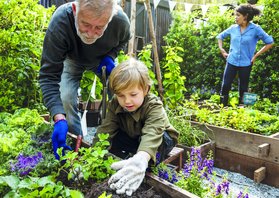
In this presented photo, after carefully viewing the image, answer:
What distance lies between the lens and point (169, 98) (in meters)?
4.11

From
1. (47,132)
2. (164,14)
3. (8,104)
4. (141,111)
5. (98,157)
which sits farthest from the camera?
(164,14)

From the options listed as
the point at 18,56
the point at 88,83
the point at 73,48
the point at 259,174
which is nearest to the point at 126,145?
the point at 73,48

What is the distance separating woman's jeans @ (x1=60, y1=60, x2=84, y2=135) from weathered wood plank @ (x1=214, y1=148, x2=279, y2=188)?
165 cm

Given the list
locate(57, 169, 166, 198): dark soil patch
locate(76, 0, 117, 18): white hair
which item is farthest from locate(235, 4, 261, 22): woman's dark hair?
locate(57, 169, 166, 198): dark soil patch

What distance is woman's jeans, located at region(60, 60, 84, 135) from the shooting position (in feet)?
8.96

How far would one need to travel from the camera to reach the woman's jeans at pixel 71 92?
8.96 ft

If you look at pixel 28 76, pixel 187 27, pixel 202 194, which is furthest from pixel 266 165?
pixel 187 27

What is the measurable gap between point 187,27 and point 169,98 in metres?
4.18

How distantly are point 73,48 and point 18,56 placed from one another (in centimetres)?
129

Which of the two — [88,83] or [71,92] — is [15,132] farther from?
[88,83]

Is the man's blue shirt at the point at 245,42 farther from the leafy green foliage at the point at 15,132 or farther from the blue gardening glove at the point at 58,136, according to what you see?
the blue gardening glove at the point at 58,136

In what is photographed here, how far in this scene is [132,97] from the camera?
6.33 ft

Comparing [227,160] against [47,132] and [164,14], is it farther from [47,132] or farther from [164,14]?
[164,14]

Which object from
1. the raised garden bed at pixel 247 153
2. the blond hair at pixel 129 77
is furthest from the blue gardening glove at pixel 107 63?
the raised garden bed at pixel 247 153
